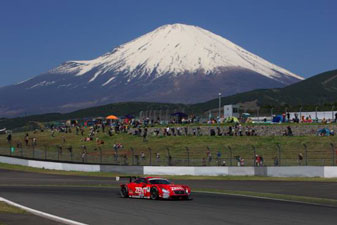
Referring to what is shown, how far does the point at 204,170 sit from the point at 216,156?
31.0 feet

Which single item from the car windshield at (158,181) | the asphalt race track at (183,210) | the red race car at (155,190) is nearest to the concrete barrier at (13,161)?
the asphalt race track at (183,210)

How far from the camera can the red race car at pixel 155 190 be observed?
27422 millimetres

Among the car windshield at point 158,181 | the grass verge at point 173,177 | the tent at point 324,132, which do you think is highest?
the tent at point 324,132

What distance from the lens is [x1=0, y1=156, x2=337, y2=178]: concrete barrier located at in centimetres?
4391

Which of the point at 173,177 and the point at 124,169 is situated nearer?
the point at 173,177

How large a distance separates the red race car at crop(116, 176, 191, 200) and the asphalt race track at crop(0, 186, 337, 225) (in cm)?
51

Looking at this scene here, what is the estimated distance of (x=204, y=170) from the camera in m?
49.7

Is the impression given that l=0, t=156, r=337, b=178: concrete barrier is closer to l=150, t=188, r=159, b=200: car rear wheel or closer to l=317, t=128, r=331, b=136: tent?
l=150, t=188, r=159, b=200: car rear wheel

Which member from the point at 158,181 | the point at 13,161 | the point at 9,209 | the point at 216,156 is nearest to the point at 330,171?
the point at 216,156

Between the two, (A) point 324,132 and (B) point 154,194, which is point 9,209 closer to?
(B) point 154,194

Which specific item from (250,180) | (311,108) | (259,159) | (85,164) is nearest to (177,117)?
(311,108)

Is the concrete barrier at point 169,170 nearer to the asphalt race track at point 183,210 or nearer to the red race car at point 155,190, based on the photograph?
the asphalt race track at point 183,210

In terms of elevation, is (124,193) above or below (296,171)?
below

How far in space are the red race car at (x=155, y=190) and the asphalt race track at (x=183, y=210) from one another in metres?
0.51
